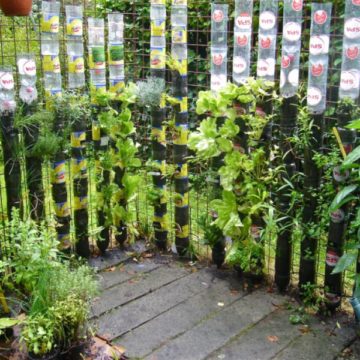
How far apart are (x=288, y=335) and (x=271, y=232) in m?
0.61

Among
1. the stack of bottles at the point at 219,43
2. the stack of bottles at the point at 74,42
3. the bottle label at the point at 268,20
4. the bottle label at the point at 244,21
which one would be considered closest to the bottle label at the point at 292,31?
the bottle label at the point at 268,20

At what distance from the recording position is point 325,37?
276cm

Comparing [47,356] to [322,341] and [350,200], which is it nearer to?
[322,341]

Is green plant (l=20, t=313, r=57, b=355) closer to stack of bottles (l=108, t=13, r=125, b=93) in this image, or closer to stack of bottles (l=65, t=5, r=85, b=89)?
stack of bottles (l=65, t=5, r=85, b=89)

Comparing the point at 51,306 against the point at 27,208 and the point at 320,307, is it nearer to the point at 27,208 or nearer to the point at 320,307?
the point at 27,208

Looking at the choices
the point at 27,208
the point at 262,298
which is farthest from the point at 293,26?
the point at 27,208

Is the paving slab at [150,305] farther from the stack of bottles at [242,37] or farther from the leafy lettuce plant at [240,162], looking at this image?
the stack of bottles at [242,37]

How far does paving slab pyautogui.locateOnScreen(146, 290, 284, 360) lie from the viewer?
2692 mm

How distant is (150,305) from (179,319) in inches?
8.8

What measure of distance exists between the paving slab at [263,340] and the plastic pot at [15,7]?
6.55ft

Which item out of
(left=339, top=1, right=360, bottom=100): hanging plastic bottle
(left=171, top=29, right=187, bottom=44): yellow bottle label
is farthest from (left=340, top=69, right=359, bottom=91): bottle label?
(left=171, top=29, right=187, bottom=44): yellow bottle label

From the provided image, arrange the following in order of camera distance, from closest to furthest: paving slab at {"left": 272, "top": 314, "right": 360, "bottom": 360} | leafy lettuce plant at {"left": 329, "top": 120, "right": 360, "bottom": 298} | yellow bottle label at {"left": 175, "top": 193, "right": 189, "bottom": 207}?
leafy lettuce plant at {"left": 329, "top": 120, "right": 360, "bottom": 298}
paving slab at {"left": 272, "top": 314, "right": 360, "bottom": 360}
yellow bottle label at {"left": 175, "top": 193, "right": 189, "bottom": 207}

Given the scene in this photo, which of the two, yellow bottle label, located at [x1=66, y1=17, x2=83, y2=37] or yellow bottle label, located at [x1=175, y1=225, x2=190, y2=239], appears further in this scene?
yellow bottle label, located at [x1=175, y1=225, x2=190, y2=239]

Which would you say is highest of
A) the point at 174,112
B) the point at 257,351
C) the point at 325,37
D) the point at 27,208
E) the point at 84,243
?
the point at 325,37
